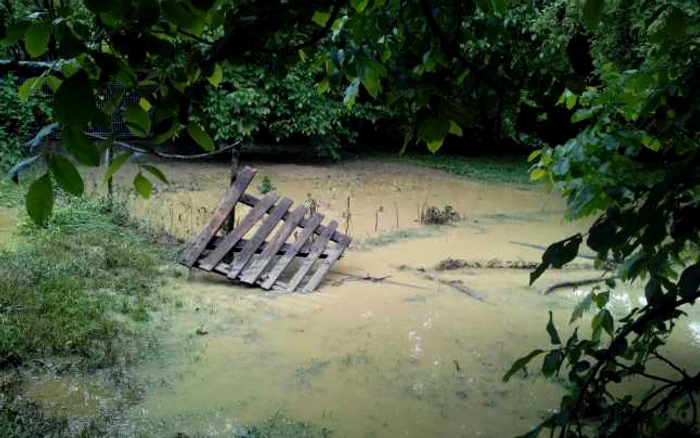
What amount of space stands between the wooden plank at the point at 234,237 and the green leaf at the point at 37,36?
502 cm

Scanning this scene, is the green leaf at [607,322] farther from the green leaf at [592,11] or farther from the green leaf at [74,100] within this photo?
the green leaf at [74,100]

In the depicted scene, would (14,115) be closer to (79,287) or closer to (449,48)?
(79,287)

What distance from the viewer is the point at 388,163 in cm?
1341

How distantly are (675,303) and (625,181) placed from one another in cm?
101

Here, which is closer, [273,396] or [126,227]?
[273,396]

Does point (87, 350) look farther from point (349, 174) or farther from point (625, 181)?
point (349, 174)

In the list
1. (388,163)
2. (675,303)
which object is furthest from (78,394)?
(388,163)

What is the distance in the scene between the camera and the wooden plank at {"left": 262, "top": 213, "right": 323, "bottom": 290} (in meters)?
6.02

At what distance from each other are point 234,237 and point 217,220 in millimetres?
246

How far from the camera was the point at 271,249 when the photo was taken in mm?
6246

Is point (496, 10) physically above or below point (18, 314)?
above

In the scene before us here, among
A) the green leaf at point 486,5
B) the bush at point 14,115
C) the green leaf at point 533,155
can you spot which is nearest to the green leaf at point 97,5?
the green leaf at point 486,5

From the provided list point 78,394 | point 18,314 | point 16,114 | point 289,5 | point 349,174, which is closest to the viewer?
point 289,5

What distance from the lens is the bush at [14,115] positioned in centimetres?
980
